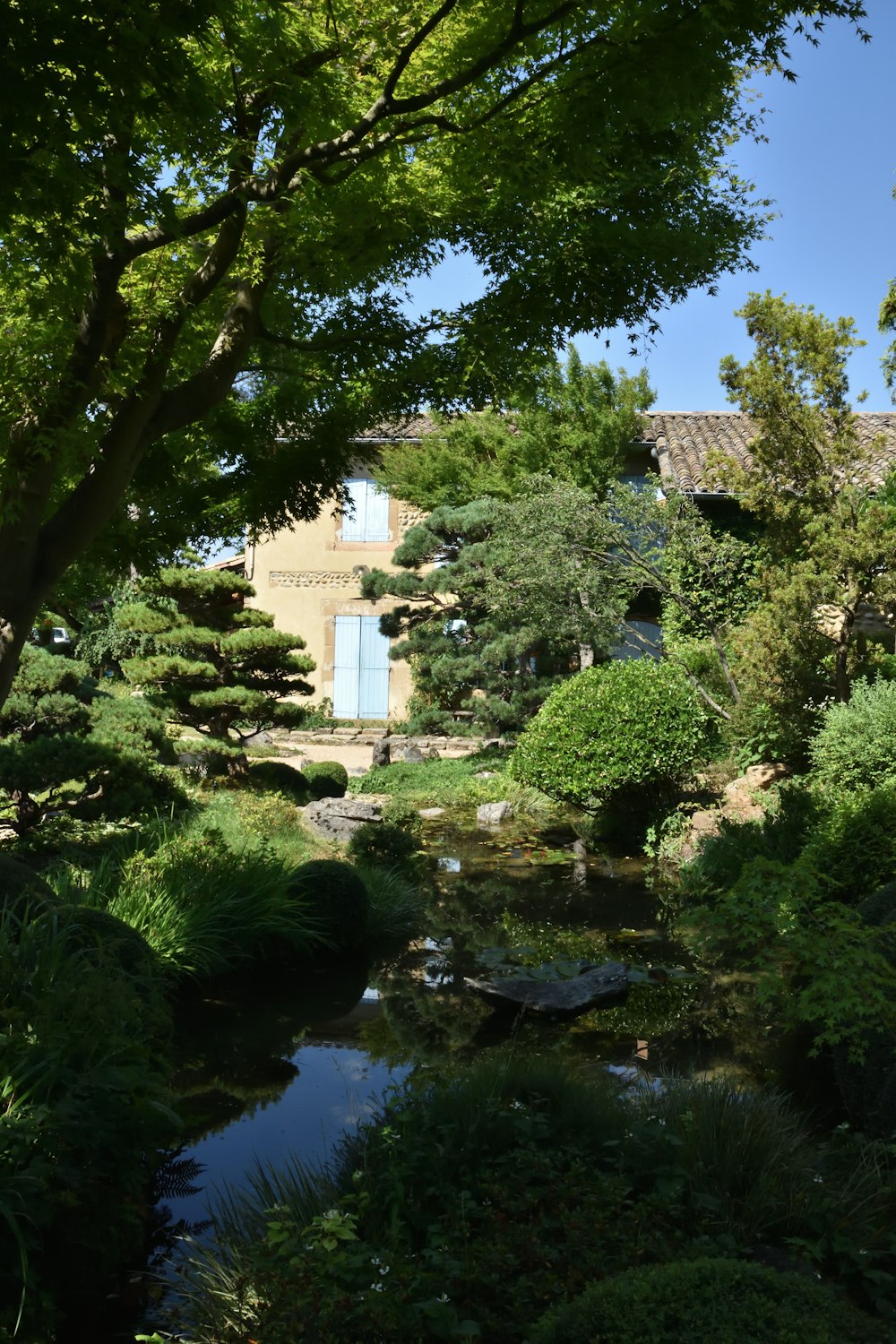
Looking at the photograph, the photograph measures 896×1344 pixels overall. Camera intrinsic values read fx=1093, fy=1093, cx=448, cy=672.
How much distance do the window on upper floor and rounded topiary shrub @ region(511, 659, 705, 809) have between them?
10229mm

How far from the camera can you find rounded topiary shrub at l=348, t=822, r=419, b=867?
33.4ft

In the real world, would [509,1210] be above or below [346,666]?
below

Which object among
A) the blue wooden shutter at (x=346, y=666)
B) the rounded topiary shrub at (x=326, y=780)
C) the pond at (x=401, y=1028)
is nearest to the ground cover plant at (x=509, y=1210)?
the pond at (x=401, y=1028)

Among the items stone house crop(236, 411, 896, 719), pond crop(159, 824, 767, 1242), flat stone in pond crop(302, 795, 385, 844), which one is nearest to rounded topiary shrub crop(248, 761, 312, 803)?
flat stone in pond crop(302, 795, 385, 844)

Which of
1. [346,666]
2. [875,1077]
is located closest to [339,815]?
[875,1077]

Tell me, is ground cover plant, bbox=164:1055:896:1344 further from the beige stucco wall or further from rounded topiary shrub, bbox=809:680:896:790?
the beige stucco wall

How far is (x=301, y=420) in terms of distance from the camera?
724 cm

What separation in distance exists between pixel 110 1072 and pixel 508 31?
14.1ft

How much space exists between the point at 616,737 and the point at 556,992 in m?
4.78

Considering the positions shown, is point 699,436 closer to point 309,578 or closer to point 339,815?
point 309,578

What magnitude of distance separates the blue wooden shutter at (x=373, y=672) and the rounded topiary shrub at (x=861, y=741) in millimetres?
12350

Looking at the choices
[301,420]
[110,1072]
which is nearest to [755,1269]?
[110,1072]

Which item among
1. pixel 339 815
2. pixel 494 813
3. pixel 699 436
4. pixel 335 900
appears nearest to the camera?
pixel 335 900

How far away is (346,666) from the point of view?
69.8 feet
